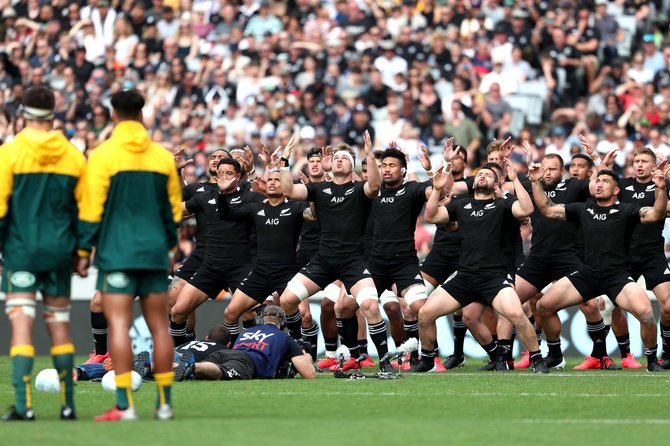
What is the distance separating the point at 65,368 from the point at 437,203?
20.3 feet

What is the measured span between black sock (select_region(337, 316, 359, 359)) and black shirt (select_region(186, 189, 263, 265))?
1.68 m

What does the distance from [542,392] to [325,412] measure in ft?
9.20

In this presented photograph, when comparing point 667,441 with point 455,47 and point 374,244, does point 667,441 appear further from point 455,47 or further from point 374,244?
point 455,47

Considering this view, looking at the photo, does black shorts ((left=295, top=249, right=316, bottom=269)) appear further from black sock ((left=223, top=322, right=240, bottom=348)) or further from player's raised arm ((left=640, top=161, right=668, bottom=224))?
player's raised arm ((left=640, top=161, right=668, bottom=224))

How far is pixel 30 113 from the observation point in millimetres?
10680

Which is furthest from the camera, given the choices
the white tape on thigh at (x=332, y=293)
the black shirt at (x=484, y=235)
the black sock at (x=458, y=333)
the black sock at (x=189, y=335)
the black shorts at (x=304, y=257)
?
the black shorts at (x=304, y=257)

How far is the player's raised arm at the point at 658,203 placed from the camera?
15438 millimetres

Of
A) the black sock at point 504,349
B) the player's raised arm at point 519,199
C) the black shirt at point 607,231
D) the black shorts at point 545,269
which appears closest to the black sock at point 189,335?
the black sock at point 504,349

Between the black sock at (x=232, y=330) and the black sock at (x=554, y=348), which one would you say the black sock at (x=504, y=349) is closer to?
the black sock at (x=554, y=348)

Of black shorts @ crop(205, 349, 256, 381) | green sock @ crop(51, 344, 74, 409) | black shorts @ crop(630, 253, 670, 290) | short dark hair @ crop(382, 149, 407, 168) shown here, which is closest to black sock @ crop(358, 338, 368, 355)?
short dark hair @ crop(382, 149, 407, 168)

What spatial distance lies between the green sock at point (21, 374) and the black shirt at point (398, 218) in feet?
22.0

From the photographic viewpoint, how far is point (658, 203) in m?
15.5

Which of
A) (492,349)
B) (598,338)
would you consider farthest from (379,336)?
(598,338)

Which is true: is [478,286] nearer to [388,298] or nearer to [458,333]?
[388,298]
